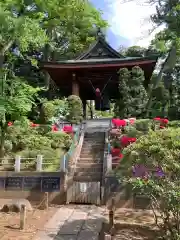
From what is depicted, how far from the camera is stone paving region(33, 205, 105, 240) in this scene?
23.9 feet

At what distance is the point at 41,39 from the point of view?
15195 mm

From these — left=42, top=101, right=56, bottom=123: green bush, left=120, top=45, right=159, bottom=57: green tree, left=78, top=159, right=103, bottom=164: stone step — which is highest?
left=120, top=45, right=159, bottom=57: green tree

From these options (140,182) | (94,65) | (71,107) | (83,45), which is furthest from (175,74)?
(140,182)

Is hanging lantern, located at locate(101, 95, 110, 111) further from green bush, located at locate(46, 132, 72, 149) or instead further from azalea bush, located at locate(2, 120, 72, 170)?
green bush, located at locate(46, 132, 72, 149)

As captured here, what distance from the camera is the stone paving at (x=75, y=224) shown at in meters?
7.29

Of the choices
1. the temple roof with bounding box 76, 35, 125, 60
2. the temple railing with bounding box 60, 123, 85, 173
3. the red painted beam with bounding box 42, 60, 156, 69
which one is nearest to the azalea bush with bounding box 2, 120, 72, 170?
the temple railing with bounding box 60, 123, 85, 173

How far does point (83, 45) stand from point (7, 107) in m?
20.8

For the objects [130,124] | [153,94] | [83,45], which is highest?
[83,45]

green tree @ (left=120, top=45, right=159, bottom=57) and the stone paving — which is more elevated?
green tree @ (left=120, top=45, right=159, bottom=57)

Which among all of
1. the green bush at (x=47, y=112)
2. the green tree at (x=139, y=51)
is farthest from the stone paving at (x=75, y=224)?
the green tree at (x=139, y=51)

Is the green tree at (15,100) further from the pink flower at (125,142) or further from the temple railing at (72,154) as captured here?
the pink flower at (125,142)

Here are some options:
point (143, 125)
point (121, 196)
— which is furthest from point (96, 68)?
point (121, 196)

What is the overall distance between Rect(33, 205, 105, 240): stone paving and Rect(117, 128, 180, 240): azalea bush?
1739 millimetres

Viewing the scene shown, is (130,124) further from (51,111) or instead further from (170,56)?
(170,56)
